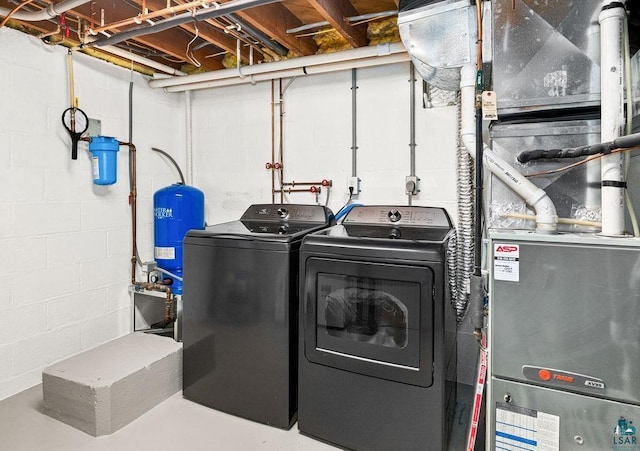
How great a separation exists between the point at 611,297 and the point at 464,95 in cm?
110

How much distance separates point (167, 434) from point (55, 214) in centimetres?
167

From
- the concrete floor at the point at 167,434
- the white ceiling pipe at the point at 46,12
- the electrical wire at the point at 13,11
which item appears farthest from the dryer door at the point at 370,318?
the electrical wire at the point at 13,11

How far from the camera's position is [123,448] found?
6.30 ft

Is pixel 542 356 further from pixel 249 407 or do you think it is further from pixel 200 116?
pixel 200 116

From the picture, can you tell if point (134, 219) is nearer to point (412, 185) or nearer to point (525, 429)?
point (412, 185)

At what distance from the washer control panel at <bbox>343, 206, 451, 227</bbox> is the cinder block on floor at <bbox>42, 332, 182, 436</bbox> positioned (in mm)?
1464

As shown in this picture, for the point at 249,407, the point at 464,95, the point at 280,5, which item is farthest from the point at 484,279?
the point at 280,5

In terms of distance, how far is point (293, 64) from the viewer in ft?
8.98

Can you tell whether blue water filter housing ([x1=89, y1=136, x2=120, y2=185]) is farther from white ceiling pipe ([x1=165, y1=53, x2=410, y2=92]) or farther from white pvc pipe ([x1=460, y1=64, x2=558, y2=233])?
white pvc pipe ([x1=460, y1=64, x2=558, y2=233])

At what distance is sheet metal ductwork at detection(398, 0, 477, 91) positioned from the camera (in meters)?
1.86

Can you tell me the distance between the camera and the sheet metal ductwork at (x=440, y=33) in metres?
1.86

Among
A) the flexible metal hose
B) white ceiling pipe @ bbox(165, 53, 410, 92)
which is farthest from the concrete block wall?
the flexible metal hose

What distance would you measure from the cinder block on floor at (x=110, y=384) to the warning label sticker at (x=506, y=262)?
6.58ft

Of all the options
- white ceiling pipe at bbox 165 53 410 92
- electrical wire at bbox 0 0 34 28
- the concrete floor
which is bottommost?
the concrete floor
